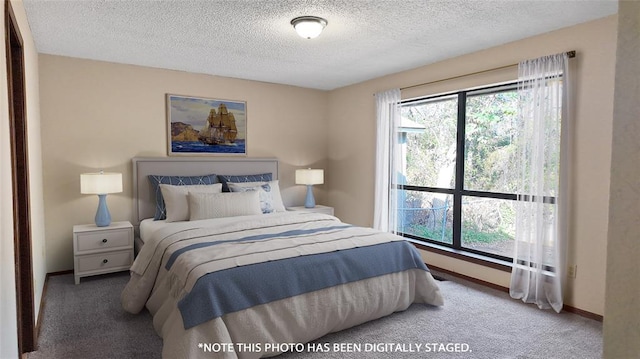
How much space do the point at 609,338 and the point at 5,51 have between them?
2.48m

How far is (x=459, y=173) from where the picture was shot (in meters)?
4.06

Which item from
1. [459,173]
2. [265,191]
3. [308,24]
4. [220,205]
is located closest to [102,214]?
[220,205]

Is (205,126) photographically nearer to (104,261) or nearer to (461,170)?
(104,261)

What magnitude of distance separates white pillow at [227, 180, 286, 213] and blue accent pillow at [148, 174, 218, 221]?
0.90 ft

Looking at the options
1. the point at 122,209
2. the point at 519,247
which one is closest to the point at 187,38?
the point at 122,209

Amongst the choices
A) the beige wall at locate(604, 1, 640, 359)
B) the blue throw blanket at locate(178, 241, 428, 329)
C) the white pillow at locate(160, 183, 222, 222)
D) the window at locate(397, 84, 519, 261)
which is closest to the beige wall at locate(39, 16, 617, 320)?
the window at locate(397, 84, 519, 261)

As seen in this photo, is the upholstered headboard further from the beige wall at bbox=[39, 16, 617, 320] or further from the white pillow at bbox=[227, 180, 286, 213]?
the white pillow at bbox=[227, 180, 286, 213]

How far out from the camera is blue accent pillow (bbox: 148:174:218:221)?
160 inches

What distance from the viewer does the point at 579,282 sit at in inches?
119

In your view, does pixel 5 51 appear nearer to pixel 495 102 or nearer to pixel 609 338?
pixel 609 338

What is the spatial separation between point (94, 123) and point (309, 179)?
262 centimetres

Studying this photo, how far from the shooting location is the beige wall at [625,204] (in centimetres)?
60

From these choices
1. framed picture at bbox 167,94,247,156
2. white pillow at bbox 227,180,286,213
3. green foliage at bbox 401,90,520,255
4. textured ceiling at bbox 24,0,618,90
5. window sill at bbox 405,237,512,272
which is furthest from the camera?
framed picture at bbox 167,94,247,156

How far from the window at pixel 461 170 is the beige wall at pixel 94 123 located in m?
2.37
